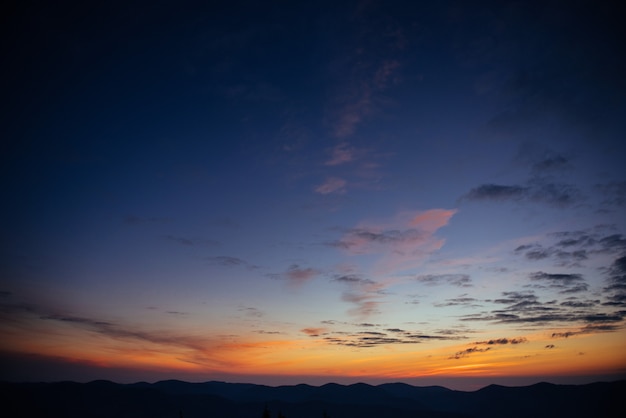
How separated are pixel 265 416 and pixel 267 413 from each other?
3.68ft

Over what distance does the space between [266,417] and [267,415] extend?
1.25 feet

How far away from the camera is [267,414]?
60.0 meters

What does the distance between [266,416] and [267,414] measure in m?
0.42

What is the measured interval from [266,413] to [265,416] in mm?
581

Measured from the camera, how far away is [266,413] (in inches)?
2349

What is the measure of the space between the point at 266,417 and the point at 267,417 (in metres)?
0.43

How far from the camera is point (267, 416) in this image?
59.9 m

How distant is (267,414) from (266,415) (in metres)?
0.43

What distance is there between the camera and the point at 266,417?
2349 inches

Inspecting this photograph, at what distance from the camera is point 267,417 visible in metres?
60.0

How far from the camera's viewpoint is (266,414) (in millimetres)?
59562

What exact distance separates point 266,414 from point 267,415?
61 cm

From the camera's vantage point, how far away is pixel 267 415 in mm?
59969
